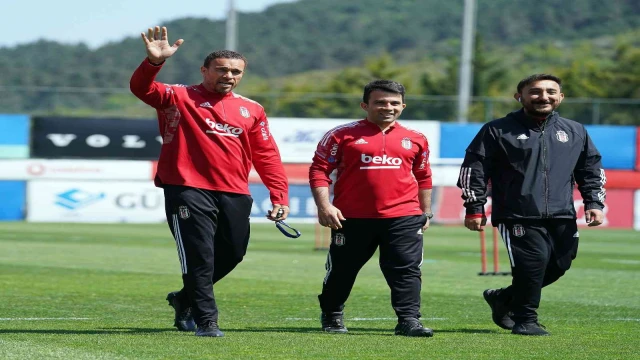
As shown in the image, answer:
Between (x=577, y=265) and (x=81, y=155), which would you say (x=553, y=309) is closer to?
(x=577, y=265)

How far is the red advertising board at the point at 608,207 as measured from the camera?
33.0 m

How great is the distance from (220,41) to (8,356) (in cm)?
13969

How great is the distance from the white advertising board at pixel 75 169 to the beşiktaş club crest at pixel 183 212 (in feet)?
81.2

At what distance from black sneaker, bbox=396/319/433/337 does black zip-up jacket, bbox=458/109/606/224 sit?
0.86m

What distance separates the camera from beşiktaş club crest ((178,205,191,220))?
26.6ft

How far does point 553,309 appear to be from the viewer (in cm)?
1080

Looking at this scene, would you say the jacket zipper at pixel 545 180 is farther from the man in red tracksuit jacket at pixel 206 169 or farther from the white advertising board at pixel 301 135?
the white advertising board at pixel 301 135

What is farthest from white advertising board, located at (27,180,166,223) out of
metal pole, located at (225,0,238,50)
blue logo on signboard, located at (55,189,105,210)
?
metal pole, located at (225,0,238,50)

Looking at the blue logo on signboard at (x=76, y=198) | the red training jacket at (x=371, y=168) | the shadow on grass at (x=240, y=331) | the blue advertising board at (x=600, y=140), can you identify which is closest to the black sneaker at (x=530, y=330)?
the shadow on grass at (x=240, y=331)

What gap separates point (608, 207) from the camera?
32.9 m

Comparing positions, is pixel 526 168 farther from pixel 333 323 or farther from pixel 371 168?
pixel 333 323

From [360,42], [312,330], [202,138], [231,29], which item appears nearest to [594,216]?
[312,330]

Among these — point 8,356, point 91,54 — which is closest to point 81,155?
point 8,356

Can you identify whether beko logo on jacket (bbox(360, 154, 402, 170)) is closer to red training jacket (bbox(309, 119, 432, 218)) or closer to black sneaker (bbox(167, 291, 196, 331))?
red training jacket (bbox(309, 119, 432, 218))
